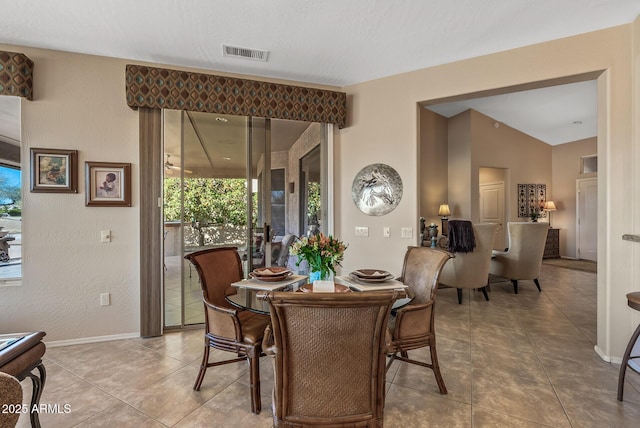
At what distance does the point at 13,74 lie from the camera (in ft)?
8.84

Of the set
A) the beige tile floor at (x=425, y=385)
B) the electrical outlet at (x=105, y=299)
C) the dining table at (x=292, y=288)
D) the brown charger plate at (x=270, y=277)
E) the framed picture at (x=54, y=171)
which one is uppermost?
Result: the framed picture at (x=54, y=171)

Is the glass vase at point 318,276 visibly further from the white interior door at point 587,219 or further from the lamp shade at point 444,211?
the white interior door at point 587,219

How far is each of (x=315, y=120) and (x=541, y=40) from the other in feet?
7.44

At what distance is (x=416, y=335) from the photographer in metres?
2.09

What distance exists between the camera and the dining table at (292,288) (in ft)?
6.37

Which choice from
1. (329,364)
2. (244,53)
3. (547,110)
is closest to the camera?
(329,364)

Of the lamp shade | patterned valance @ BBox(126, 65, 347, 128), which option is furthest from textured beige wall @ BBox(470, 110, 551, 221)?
patterned valance @ BBox(126, 65, 347, 128)

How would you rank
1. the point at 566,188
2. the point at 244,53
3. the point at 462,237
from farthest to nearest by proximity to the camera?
the point at 566,188 < the point at 462,237 < the point at 244,53

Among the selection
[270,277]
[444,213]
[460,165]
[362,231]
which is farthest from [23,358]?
[460,165]

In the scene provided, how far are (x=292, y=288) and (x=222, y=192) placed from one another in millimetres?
1863

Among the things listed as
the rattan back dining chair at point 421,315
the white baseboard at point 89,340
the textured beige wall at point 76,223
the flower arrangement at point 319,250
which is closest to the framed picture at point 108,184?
the textured beige wall at point 76,223

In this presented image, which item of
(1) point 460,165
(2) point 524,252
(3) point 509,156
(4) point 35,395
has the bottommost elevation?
(4) point 35,395

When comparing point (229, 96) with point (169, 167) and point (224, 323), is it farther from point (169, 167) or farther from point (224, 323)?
point (224, 323)

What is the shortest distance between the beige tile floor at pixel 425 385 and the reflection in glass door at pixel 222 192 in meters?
0.72
